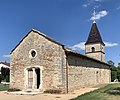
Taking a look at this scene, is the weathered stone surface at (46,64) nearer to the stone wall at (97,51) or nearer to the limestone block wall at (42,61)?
the limestone block wall at (42,61)

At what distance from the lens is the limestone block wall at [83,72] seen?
832 inches

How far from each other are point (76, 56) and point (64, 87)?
4281 mm

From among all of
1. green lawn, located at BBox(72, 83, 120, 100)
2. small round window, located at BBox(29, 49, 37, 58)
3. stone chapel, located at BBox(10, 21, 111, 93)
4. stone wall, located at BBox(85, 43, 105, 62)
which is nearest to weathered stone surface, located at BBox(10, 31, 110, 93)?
stone chapel, located at BBox(10, 21, 111, 93)

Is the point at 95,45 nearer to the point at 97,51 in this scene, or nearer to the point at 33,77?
the point at 97,51

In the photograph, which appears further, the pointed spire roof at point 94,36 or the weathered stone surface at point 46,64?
the pointed spire roof at point 94,36

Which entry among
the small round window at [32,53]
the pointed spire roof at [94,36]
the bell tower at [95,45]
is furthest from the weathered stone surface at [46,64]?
the pointed spire roof at [94,36]

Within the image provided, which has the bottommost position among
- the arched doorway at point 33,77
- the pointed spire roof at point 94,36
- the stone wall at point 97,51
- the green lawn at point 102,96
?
the green lawn at point 102,96

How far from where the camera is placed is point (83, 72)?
24.7 m

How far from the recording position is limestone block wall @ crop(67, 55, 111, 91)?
2112 cm

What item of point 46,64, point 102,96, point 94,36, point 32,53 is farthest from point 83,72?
point 94,36

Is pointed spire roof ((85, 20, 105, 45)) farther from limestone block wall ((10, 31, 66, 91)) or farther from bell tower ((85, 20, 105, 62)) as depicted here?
limestone block wall ((10, 31, 66, 91))

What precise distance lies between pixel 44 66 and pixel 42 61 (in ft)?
1.66

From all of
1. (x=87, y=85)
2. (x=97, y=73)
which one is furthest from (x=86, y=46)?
(x=87, y=85)

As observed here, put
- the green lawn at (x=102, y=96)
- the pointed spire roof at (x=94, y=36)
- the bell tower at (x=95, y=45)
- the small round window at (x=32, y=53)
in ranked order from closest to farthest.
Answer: the green lawn at (x=102, y=96) → the small round window at (x=32, y=53) → the bell tower at (x=95, y=45) → the pointed spire roof at (x=94, y=36)
